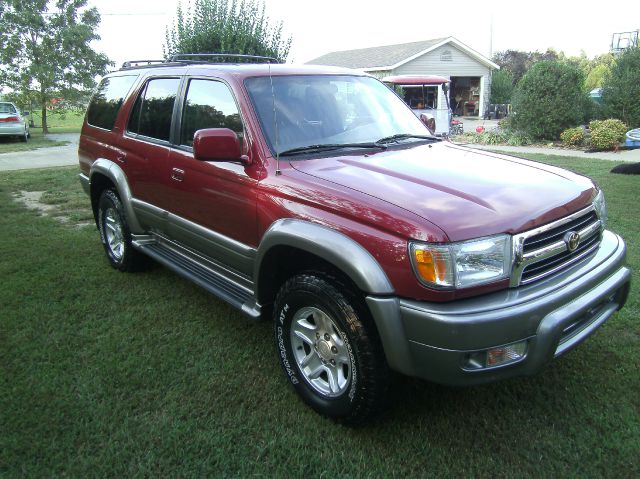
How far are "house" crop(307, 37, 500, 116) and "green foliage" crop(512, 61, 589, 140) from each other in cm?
1589

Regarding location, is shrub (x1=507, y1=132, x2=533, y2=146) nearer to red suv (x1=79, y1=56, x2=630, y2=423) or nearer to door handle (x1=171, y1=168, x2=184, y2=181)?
red suv (x1=79, y1=56, x2=630, y2=423)

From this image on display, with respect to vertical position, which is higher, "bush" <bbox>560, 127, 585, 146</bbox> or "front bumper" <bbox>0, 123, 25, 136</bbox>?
"front bumper" <bbox>0, 123, 25, 136</bbox>

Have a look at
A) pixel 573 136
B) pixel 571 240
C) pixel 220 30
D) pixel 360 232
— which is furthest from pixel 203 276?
pixel 573 136

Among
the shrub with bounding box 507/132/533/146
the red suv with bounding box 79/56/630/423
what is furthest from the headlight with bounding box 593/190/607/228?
the shrub with bounding box 507/132/533/146

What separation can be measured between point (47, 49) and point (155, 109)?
22995mm

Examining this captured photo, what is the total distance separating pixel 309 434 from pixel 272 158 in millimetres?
1535

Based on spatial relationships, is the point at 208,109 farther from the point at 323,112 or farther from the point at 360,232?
the point at 360,232

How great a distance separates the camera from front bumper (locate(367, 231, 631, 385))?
2.24 metres

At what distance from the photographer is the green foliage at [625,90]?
15.5m

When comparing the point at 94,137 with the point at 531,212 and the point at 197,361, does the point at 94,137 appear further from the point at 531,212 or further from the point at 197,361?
the point at 531,212

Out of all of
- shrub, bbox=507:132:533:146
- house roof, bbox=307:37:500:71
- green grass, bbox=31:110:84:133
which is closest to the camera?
shrub, bbox=507:132:533:146

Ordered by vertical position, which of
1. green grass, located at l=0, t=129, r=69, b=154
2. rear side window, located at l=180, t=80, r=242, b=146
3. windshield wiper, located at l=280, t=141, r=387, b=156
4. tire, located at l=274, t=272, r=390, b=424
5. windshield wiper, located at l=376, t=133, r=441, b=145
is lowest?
tire, located at l=274, t=272, r=390, b=424

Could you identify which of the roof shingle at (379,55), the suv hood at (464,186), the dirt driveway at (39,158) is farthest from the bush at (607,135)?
the roof shingle at (379,55)

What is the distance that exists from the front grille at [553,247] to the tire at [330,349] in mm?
768
